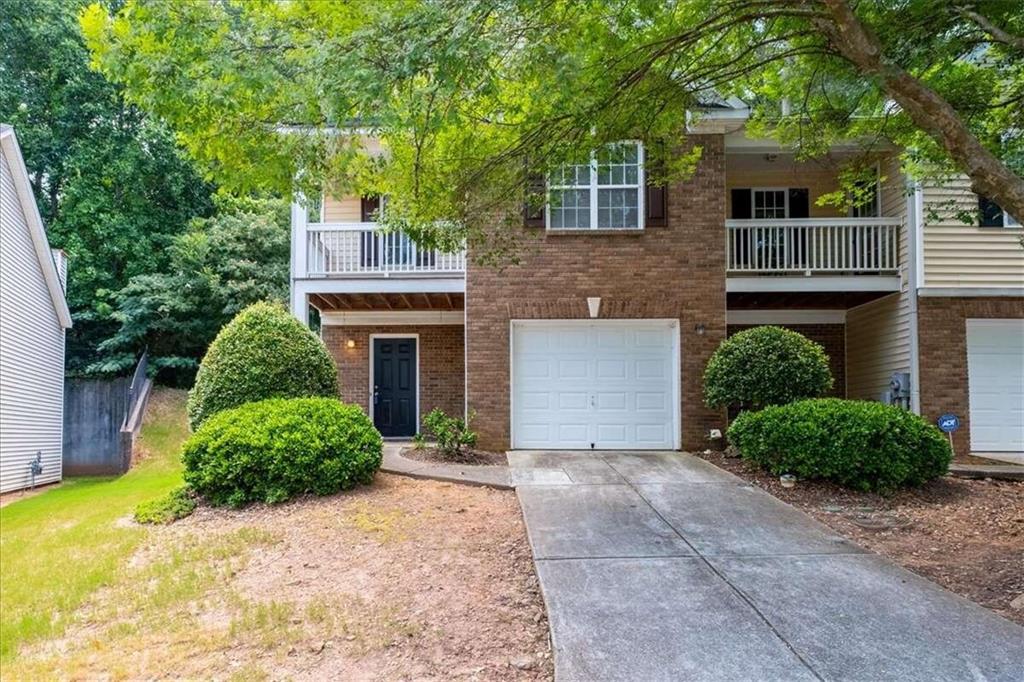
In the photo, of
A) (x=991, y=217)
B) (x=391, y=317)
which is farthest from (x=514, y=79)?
(x=991, y=217)

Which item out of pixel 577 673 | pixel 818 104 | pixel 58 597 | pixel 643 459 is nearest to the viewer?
pixel 577 673

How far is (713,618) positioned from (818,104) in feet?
19.5

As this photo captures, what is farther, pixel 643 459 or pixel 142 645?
pixel 643 459

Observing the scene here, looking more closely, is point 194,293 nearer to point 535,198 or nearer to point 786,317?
point 535,198

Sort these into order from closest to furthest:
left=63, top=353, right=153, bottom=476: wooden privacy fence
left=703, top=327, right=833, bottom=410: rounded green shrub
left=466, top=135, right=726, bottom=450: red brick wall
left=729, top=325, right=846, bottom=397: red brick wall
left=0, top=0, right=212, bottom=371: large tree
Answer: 1. left=703, top=327, right=833, bottom=410: rounded green shrub
2. left=466, top=135, right=726, bottom=450: red brick wall
3. left=729, top=325, right=846, bottom=397: red brick wall
4. left=63, top=353, right=153, bottom=476: wooden privacy fence
5. left=0, top=0, right=212, bottom=371: large tree

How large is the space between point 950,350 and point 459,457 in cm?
832

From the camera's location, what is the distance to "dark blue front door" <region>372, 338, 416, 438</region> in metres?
12.7

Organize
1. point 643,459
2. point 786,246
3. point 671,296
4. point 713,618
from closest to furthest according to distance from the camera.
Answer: point 713,618
point 643,459
point 671,296
point 786,246

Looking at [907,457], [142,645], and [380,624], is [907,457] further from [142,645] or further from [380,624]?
[142,645]

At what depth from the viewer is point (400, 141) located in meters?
6.59

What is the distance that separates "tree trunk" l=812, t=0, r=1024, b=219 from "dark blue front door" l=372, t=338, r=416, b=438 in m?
9.56

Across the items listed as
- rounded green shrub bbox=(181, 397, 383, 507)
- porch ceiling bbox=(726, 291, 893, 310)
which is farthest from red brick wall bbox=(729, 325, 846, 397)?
rounded green shrub bbox=(181, 397, 383, 507)

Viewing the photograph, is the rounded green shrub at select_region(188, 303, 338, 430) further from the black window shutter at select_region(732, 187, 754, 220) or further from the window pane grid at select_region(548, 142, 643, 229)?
the black window shutter at select_region(732, 187, 754, 220)

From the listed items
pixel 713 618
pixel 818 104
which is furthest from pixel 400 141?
pixel 713 618
